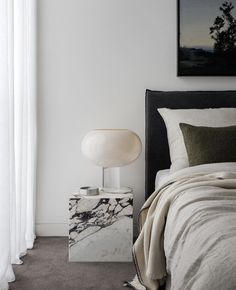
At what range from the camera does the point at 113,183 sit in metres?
3.36

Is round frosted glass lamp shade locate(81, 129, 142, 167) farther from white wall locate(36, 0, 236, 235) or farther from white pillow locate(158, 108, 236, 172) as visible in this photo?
white wall locate(36, 0, 236, 235)

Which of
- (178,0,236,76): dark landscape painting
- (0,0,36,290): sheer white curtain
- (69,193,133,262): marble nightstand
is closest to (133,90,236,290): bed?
(69,193,133,262): marble nightstand

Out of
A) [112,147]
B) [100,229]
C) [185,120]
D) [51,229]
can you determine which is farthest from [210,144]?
[51,229]

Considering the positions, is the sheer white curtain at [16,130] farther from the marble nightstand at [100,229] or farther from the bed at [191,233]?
the bed at [191,233]

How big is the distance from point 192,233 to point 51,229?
2221 mm

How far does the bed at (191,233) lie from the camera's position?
44.4 inches

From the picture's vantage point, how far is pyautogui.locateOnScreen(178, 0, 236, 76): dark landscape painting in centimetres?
339

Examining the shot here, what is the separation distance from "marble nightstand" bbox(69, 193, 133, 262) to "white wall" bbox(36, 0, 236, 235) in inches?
23.5

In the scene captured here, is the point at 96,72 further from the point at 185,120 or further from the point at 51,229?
the point at 51,229

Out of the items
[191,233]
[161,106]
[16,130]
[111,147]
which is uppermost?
[161,106]

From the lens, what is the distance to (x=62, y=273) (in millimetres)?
2602

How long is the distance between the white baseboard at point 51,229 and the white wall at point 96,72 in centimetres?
39

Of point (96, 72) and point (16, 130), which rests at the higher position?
point (96, 72)

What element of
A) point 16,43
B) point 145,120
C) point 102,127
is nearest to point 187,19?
point 145,120
